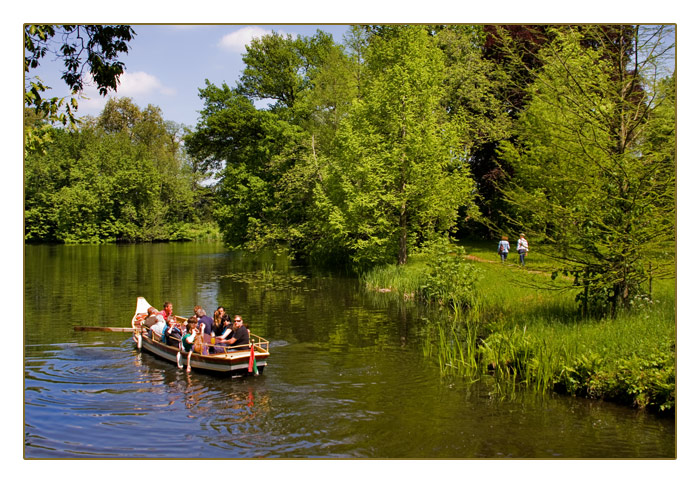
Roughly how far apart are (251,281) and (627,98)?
22.1m

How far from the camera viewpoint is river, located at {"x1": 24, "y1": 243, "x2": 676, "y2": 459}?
941 centimetres

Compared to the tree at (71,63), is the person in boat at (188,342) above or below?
below

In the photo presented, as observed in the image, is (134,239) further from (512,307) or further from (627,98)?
(627,98)

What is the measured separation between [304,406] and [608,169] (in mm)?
8010

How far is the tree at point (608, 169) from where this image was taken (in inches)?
450

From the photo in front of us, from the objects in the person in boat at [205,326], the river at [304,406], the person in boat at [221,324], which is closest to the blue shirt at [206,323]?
the person in boat at [205,326]

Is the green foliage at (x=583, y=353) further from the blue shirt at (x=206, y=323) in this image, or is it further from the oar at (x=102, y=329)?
the oar at (x=102, y=329)

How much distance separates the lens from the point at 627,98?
1323 centimetres

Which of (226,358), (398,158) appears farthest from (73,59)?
(398,158)

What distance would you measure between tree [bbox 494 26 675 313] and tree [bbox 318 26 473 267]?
48.6ft

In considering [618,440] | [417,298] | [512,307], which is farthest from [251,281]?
[618,440]

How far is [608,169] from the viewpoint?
12305 millimetres

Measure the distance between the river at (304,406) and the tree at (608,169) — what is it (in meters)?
3.22

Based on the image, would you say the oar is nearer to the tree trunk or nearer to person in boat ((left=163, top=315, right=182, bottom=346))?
person in boat ((left=163, top=315, right=182, bottom=346))
